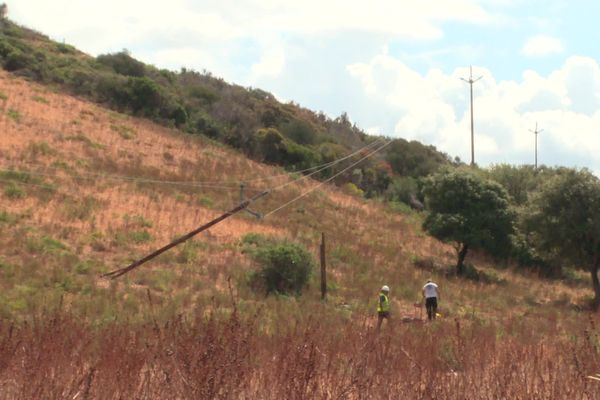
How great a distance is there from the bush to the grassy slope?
0.61m

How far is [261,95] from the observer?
2721 inches

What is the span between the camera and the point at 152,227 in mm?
23922

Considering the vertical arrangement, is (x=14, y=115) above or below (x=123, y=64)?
below

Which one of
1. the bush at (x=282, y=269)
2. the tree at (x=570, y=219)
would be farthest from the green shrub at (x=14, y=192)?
the tree at (x=570, y=219)

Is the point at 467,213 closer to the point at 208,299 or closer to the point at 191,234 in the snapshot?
the point at 208,299

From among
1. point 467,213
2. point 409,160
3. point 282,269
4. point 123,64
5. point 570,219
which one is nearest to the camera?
point 282,269

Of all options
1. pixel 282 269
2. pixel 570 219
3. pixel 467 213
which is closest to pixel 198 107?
pixel 467 213

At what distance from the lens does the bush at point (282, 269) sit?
20203mm

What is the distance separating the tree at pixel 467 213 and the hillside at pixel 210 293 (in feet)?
5.96

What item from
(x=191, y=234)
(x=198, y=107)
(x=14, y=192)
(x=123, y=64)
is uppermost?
(x=123, y=64)

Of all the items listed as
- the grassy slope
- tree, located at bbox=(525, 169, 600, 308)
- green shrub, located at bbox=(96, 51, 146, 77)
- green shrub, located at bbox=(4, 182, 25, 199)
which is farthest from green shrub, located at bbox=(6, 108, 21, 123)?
tree, located at bbox=(525, 169, 600, 308)

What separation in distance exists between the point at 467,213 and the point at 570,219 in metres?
5.77

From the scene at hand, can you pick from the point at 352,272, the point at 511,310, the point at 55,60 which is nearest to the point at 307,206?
the point at 352,272

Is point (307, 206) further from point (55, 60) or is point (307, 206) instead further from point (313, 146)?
point (55, 60)
